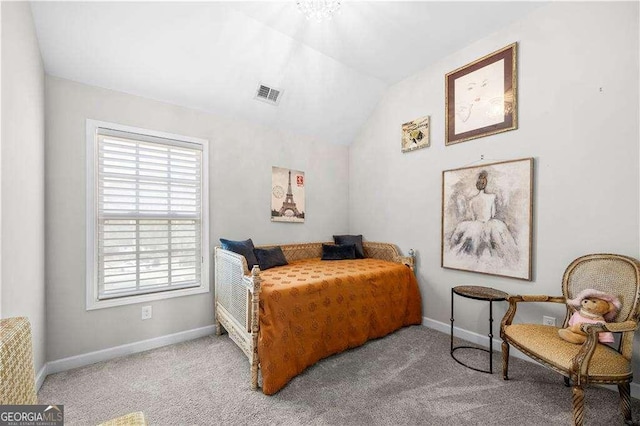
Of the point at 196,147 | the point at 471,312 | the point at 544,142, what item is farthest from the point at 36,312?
the point at 544,142

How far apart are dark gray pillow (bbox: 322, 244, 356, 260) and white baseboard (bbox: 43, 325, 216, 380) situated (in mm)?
1578

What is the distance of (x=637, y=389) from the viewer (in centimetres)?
185

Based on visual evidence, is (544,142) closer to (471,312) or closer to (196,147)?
(471,312)

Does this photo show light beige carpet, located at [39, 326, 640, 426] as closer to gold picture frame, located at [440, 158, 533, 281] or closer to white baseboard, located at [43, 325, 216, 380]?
white baseboard, located at [43, 325, 216, 380]

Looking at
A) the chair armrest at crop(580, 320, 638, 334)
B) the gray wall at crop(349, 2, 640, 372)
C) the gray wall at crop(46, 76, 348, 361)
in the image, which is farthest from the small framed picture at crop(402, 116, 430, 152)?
the chair armrest at crop(580, 320, 638, 334)

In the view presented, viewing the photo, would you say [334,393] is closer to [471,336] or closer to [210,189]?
[471,336]

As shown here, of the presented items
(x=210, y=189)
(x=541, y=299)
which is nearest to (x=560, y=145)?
(x=541, y=299)

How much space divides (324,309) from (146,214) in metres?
1.94

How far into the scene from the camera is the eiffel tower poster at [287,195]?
11.2 ft

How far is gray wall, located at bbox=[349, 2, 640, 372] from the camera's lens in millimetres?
1904

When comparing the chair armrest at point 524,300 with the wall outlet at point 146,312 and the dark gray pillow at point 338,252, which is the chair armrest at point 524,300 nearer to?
the dark gray pillow at point 338,252

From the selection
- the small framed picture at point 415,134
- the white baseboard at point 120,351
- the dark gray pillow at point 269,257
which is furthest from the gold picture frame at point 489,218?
the white baseboard at point 120,351

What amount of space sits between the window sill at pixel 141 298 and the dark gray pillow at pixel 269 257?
0.64 metres

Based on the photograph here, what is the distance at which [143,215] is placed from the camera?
256 centimetres
